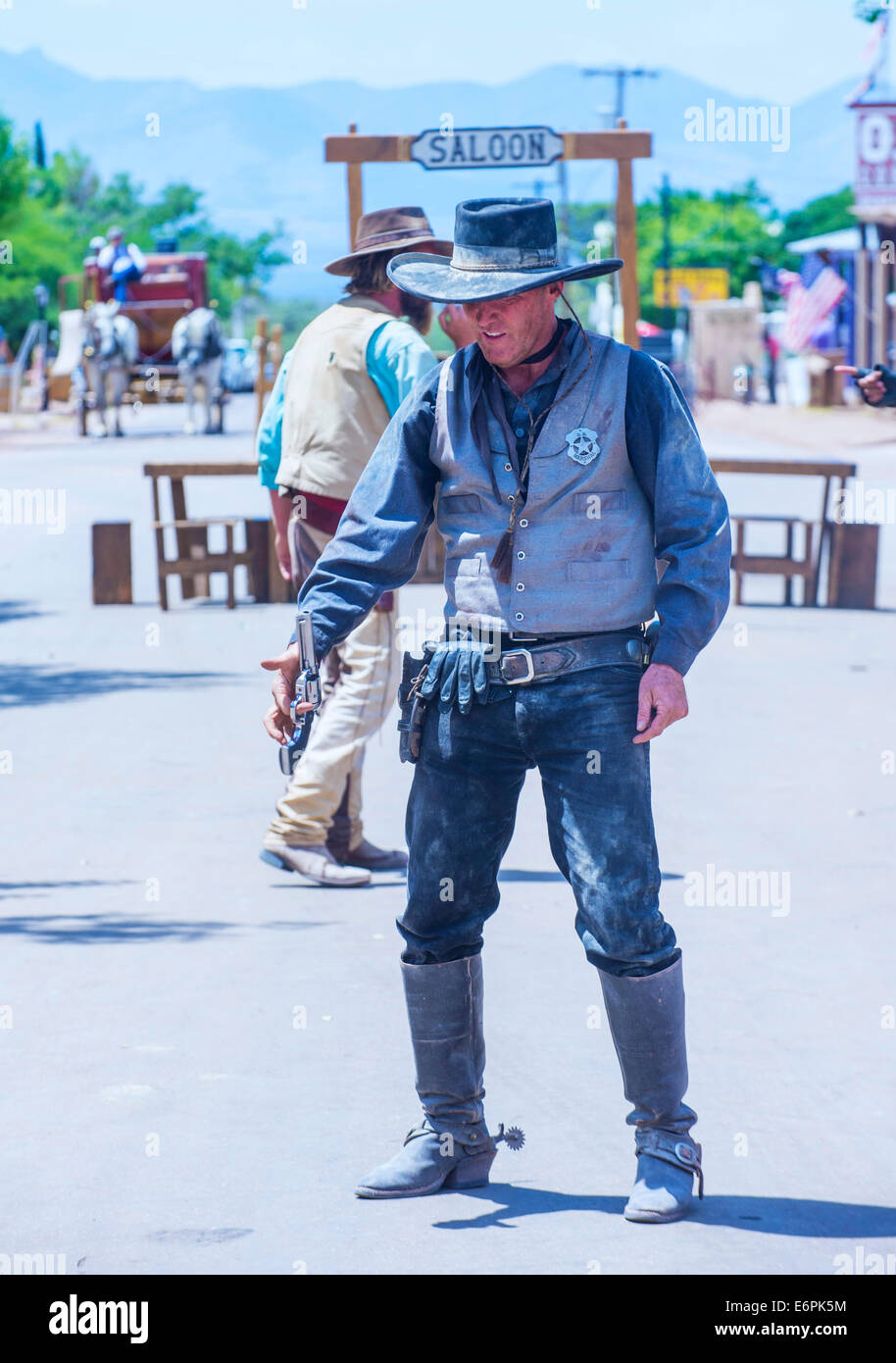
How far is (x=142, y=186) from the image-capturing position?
139500 millimetres

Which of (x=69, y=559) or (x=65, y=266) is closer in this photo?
(x=69, y=559)

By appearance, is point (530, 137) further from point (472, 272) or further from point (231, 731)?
point (472, 272)

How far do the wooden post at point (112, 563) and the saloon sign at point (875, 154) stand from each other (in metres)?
27.8

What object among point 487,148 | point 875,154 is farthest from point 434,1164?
point 875,154

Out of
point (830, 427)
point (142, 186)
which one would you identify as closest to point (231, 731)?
point (830, 427)

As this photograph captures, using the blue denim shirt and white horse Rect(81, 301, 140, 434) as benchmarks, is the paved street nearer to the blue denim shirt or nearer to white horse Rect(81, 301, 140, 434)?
the blue denim shirt

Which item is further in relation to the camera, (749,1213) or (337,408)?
(337,408)

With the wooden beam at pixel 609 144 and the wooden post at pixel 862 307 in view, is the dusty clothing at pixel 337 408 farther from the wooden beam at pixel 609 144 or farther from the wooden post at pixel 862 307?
the wooden post at pixel 862 307

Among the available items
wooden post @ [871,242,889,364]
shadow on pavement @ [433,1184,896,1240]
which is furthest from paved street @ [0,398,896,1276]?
wooden post @ [871,242,889,364]

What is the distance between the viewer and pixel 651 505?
181 inches

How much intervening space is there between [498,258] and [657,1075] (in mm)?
1700

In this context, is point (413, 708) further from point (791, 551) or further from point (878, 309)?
point (878, 309)
